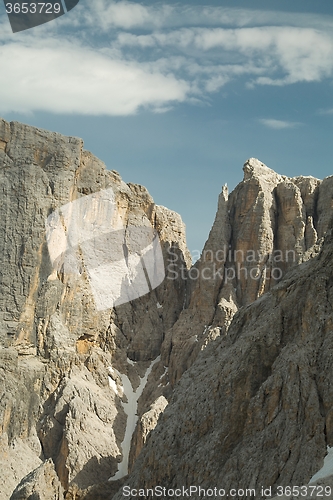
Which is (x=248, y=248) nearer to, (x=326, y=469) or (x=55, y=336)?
(x=55, y=336)

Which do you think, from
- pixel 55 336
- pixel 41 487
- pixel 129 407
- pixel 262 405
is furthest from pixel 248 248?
pixel 262 405

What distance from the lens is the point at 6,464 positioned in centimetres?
6506

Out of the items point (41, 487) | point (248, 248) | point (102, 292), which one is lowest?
point (41, 487)

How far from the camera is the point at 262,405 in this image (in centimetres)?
3653

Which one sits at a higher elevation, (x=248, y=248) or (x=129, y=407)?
(x=248, y=248)

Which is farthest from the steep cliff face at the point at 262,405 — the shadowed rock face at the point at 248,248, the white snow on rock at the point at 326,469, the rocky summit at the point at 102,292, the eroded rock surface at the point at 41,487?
the shadowed rock face at the point at 248,248

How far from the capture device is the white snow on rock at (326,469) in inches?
1194

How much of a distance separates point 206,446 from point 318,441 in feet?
22.9

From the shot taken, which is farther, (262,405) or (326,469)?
(262,405)

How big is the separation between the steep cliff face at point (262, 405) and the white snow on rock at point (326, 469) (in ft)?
1.08

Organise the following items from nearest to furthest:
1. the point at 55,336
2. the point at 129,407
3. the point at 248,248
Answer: the point at 55,336
the point at 129,407
the point at 248,248

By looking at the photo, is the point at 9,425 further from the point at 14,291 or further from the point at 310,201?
the point at 310,201

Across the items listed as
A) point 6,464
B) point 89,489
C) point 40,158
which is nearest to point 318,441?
point 89,489

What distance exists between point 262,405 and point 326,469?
20.1 ft
